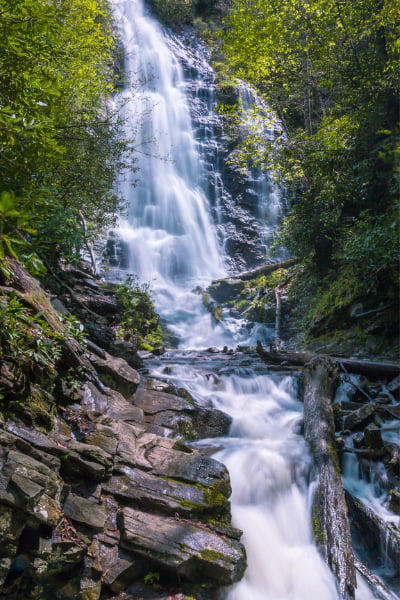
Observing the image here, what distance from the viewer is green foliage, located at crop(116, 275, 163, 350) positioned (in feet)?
39.1

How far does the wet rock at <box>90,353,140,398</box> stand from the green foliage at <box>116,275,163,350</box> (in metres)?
5.16

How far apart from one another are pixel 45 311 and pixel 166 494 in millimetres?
2601

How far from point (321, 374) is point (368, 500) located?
7.11 feet

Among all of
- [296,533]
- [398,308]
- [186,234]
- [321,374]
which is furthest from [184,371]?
[186,234]

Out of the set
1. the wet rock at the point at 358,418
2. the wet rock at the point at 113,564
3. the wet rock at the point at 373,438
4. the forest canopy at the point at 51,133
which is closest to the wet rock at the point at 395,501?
the wet rock at the point at 373,438

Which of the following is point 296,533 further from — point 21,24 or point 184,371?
point 21,24

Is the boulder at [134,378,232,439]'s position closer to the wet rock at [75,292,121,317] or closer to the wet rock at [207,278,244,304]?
the wet rock at [75,292,121,317]

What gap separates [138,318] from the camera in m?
12.5

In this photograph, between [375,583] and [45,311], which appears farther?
[45,311]

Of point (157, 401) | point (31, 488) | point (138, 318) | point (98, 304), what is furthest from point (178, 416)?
point (138, 318)

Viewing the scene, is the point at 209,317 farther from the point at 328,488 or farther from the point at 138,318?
the point at 328,488

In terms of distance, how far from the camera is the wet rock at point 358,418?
5270mm

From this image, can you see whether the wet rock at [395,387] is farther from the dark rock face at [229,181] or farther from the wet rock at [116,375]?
the dark rock face at [229,181]

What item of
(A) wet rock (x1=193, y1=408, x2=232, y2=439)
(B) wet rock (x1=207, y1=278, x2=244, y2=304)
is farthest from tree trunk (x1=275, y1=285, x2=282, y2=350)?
(A) wet rock (x1=193, y1=408, x2=232, y2=439)
